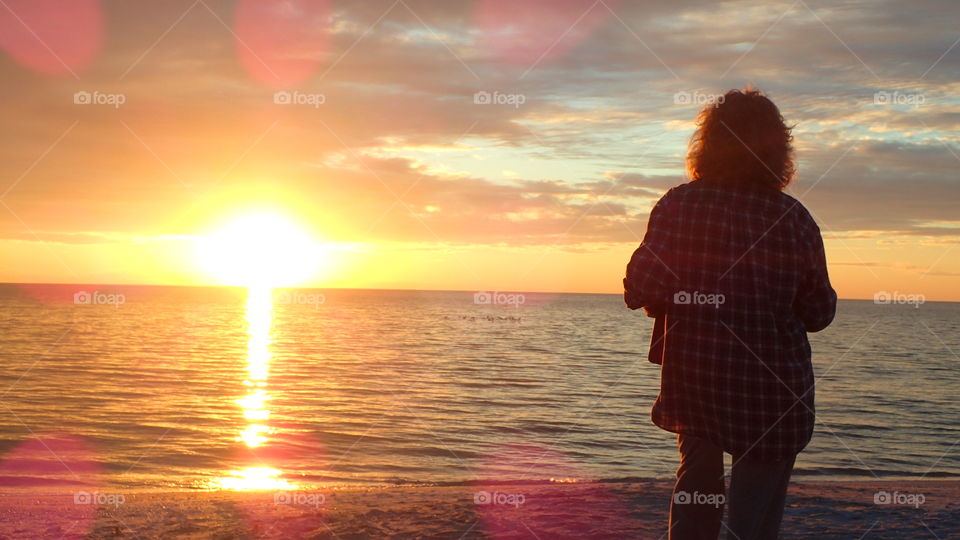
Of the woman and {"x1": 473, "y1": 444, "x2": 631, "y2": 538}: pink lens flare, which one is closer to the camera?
the woman

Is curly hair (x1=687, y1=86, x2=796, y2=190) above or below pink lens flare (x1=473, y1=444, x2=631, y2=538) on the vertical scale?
above

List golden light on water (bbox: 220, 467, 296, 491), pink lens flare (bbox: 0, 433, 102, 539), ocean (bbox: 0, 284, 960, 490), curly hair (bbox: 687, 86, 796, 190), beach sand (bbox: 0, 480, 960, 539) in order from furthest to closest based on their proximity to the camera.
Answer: ocean (bbox: 0, 284, 960, 490), golden light on water (bbox: 220, 467, 296, 491), pink lens flare (bbox: 0, 433, 102, 539), beach sand (bbox: 0, 480, 960, 539), curly hair (bbox: 687, 86, 796, 190)

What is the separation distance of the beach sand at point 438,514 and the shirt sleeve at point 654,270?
314cm

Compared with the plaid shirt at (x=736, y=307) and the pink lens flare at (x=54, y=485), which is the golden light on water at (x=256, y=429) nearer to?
the pink lens flare at (x=54, y=485)

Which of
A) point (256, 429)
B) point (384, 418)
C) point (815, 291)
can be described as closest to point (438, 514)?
point (815, 291)

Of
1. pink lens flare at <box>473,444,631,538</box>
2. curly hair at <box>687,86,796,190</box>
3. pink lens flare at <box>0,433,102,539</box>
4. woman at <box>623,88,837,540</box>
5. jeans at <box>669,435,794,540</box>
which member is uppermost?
curly hair at <box>687,86,796,190</box>

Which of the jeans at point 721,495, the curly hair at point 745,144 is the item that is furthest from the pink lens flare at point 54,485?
the curly hair at point 745,144

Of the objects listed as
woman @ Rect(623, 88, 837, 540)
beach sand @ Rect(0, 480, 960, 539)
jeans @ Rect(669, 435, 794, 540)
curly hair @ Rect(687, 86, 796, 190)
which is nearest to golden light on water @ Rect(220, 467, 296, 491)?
beach sand @ Rect(0, 480, 960, 539)

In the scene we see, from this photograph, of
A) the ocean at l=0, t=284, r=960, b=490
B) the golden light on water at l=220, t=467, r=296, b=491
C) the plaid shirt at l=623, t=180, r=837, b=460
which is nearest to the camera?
the plaid shirt at l=623, t=180, r=837, b=460

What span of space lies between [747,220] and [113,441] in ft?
48.4

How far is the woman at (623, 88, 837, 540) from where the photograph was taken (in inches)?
106

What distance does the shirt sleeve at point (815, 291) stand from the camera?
2752 mm

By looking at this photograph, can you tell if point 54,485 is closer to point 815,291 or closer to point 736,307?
point 736,307

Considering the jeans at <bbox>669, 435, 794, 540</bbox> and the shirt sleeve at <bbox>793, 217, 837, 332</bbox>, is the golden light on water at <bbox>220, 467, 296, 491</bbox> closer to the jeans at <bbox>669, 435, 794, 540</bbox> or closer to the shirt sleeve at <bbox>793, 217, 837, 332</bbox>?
the jeans at <bbox>669, 435, 794, 540</bbox>
